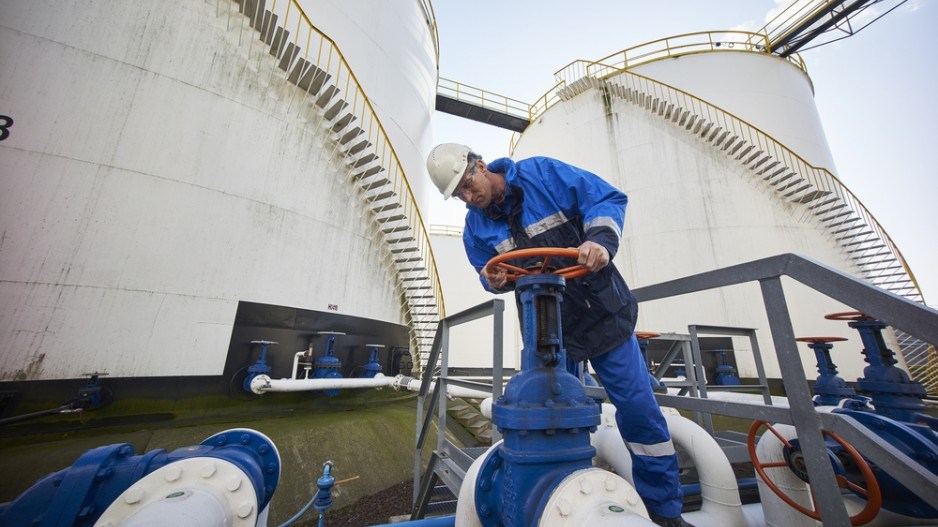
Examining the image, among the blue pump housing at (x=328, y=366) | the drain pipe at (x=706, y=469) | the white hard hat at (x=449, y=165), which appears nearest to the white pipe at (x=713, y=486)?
the drain pipe at (x=706, y=469)

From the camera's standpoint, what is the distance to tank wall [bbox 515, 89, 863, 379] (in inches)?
268

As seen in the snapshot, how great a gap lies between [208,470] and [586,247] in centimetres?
152

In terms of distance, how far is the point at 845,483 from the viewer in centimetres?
153

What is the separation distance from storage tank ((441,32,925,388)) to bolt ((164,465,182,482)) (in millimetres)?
8105

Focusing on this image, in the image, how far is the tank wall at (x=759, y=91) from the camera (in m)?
8.31

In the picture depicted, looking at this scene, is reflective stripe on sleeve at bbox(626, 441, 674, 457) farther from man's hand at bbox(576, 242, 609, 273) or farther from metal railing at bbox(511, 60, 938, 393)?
metal railing at bbox(511, 60, 938, 393)

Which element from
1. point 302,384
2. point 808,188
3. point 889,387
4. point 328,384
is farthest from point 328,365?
point 808,188

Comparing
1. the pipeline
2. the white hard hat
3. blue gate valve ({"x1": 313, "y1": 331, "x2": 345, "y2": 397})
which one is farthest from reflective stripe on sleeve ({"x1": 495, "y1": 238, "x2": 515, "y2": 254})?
blue gate valve ({"x1": 313, "y1": 331, "x2": 345, "y2": 397})

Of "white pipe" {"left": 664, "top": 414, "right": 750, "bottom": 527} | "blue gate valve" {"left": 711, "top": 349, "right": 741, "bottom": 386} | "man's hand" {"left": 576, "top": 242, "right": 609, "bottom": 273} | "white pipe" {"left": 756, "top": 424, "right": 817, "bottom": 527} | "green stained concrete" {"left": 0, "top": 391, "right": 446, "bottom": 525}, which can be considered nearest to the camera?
"man's hand" {"left": 576, "top": 242, "right": 609, "bottom": 273}

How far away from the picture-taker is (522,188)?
5.99 ft

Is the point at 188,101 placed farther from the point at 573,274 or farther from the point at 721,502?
the point at 721,502

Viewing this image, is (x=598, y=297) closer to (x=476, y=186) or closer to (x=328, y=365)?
(x=476, y=186)

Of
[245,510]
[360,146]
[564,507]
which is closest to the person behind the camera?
[564,507]

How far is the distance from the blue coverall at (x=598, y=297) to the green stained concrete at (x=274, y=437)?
2.97m
